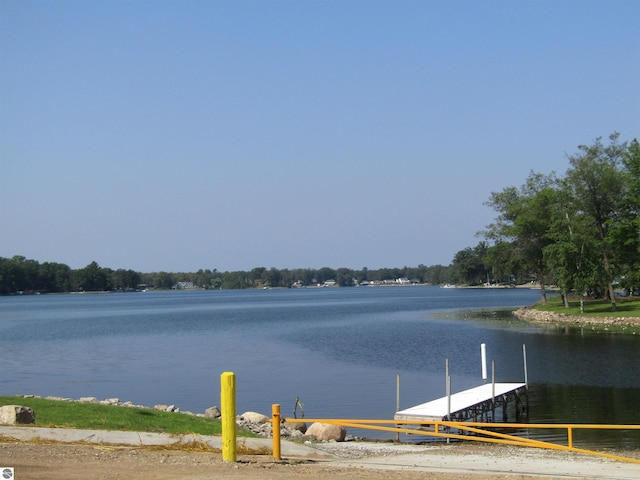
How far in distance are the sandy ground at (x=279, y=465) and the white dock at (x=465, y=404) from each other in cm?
787

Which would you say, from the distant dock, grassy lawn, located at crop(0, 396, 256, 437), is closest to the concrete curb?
grassy lawn, located at crop(0, 396, 256, 437)

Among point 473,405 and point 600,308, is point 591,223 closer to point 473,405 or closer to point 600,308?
point 600,308

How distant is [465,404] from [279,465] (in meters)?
14.2

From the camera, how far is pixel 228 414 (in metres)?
11.5

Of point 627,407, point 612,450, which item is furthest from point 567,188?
point 612,450

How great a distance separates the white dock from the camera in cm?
2273

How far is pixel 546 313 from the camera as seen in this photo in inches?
2803

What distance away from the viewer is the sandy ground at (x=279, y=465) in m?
10.6

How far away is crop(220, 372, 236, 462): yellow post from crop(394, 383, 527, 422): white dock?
37.8 ft

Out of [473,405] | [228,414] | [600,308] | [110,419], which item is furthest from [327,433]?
[600,308]

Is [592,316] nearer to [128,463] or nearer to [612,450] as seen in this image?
[612,450]

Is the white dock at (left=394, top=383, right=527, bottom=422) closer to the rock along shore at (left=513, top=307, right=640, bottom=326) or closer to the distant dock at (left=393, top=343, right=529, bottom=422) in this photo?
the distant dock at (left=393, top=343, right=529, bottom=422)

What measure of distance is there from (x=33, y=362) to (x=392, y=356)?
871 inches

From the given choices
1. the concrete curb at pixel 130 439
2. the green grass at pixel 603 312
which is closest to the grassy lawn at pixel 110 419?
the concrete curb at pixel 130 439
